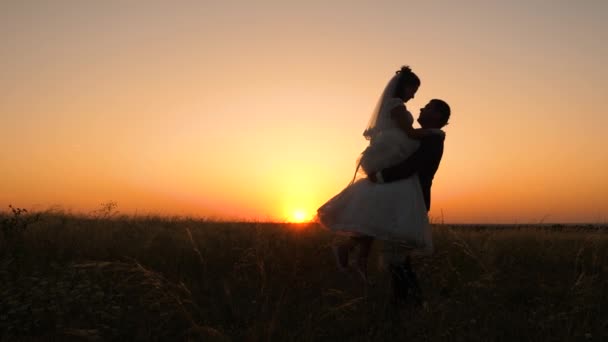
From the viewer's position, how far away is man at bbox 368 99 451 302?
4629 mm

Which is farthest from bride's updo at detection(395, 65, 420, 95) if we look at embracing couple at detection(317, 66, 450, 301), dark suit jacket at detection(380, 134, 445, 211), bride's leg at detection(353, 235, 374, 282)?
bride's leg at detection(353, 235, 374, 282)

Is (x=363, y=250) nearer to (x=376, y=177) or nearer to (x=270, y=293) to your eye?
(x=376, y=177)

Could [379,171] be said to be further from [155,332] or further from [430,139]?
[155,332]

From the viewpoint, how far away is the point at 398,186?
4.66 meters

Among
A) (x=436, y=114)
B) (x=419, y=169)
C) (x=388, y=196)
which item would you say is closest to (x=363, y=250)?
(x=388, y=196)

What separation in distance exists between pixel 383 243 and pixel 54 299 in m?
2.97

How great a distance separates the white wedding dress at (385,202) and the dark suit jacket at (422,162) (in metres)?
0.06

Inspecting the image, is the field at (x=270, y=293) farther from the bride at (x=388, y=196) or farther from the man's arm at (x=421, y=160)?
the man's arm at (x=421, y=160)

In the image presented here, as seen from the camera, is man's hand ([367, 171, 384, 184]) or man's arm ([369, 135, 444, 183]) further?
man's hand ([367, 171, 384, 184])

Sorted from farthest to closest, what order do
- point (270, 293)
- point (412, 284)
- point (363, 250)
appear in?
point (363, 250) < point (270, 293) < point (412, 284)

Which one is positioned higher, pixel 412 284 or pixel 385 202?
pixel 385 202

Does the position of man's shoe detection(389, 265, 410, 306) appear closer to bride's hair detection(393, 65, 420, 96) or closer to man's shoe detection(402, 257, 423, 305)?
man's shoe detection(402, 257, 423, 305)

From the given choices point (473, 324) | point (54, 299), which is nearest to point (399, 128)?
point (473, 324)

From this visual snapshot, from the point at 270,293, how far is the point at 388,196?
141cm
